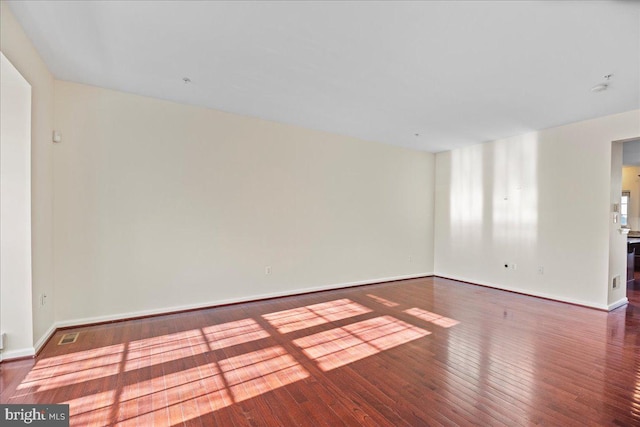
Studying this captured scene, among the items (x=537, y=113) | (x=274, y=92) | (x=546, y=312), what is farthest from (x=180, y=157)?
(x=546, y=312)

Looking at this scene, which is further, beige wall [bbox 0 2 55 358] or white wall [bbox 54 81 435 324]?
white wall [bbox 54 81 435 324]

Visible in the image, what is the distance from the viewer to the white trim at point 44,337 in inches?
102

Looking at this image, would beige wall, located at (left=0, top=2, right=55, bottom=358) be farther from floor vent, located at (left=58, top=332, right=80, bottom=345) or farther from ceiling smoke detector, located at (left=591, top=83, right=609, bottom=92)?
ceiling smoke detector, located at (left=591, top=83, right=609, bottom=92)

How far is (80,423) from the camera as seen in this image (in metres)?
1.73

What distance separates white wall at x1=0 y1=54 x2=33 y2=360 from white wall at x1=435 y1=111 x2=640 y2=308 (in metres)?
6.37

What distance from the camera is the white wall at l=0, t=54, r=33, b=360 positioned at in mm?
2428

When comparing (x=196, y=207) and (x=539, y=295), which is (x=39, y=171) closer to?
(x=196, y=207)

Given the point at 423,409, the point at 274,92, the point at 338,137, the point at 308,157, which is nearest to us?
the point at 423,409

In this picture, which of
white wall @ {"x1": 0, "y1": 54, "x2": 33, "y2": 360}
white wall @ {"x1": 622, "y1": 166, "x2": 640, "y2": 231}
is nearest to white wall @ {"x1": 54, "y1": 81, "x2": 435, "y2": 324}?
white wall @ {"x1": 0, "y1": 54, "x2": 33, "y2": 360}

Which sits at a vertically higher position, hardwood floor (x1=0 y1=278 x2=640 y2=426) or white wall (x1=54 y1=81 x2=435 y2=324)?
white wall (x1=54 y1=81 x2=435 y2=324)

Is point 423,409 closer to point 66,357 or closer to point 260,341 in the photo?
point 260,341

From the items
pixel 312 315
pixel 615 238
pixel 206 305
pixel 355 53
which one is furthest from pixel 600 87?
pixel 206 305

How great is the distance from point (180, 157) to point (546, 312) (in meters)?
5.29

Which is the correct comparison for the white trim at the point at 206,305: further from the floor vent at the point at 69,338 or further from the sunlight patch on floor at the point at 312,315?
the sunlight patch on floor at the point at 312,315
